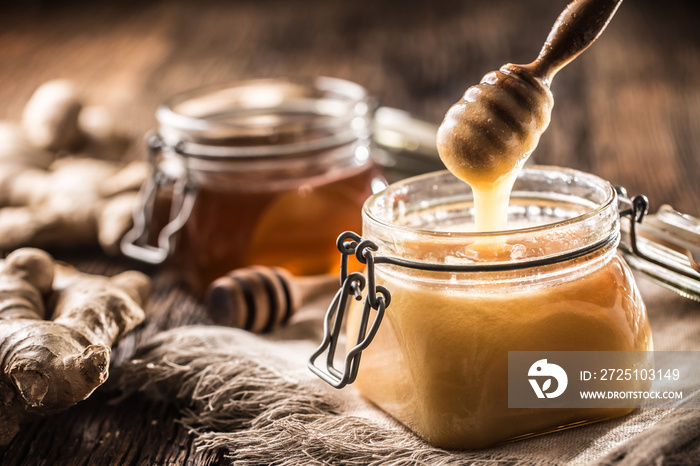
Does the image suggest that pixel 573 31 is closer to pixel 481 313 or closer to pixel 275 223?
pixel 481 313

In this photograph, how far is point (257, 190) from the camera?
1196 millimetres

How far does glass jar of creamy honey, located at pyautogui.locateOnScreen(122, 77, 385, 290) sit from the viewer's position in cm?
119

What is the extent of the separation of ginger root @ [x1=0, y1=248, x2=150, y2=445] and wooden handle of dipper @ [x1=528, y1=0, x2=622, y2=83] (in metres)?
0.49

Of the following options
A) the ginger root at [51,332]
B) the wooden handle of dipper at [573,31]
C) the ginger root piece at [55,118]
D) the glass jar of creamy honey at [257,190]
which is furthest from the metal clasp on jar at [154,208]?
the wooden handle of dipper at [573,31]

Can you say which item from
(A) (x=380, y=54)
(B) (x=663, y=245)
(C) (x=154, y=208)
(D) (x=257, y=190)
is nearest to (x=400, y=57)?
(A) (x=380, y=54)

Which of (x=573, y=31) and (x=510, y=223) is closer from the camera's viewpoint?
(x=573, y=31)

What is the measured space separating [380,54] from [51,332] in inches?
62.0

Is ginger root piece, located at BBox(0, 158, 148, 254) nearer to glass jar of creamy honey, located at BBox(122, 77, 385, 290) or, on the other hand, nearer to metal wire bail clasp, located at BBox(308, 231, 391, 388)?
glass jar of creamy honey, located at BBox(122, 77, 385, 290)

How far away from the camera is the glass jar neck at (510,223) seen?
2.51 ft

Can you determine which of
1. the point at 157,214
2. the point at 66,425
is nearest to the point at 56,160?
the point at 157,214

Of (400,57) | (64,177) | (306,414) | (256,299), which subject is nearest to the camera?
(306,414)

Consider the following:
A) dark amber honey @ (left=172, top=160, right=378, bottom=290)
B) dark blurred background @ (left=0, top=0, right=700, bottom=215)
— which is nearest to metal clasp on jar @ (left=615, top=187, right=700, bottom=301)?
dark amber honey @ (left=172, top=160, right=378, bottom=290)

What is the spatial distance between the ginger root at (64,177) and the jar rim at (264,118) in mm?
215

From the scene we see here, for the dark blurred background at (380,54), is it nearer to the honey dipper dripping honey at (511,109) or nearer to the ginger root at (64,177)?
the ginger root at (64,177)
